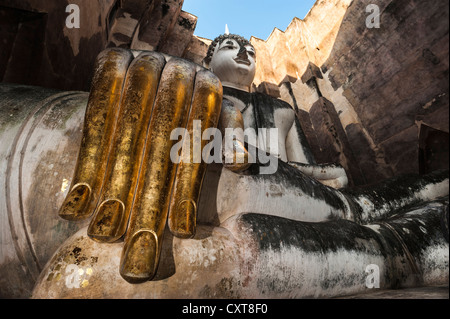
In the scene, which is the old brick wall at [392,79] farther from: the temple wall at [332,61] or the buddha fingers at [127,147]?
the buddha fingers at [127,147]

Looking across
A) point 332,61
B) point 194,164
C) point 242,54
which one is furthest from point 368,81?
point 194,164

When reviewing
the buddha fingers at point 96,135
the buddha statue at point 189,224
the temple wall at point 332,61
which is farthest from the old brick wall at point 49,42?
the buddha statue at point 189,224

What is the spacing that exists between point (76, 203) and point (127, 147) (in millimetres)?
220

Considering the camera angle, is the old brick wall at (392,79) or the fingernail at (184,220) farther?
the old brick wall at (392,79)

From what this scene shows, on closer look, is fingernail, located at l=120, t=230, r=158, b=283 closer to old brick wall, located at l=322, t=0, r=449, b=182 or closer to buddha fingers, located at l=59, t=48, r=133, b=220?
buddha fingers, located at l=59, t=48, r=133, b=220

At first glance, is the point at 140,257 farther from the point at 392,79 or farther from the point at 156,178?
the point at 392,79

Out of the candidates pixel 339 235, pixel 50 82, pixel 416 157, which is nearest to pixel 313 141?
pixel 416 157

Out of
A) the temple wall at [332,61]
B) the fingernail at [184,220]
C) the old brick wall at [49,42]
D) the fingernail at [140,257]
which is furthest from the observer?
the temple wall at [332,61]

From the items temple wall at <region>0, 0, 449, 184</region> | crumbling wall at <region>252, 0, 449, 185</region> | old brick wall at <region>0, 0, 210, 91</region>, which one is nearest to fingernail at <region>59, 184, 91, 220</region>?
old brick wall at <region>0, 0, 210, 91</region>

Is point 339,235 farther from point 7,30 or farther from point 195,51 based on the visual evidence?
point 195,51

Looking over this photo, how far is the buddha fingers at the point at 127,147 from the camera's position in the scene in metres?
0.71

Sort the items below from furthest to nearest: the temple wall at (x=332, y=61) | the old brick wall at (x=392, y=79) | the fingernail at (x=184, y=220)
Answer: the old brick wall at (x=392, y=79) → the temple wall at (x=332, y=61) → the fingernail at (x=184, y=220)

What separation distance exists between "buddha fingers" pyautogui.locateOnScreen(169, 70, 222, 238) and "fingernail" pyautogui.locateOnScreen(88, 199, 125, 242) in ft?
0.52

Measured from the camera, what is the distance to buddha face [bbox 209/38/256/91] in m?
2.25
